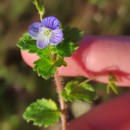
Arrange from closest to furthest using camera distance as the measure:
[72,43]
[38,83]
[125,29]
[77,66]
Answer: [72,43] < [77,66] < [38,83] < [125,29]

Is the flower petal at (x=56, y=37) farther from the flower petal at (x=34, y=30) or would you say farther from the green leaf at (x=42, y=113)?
the green leaf at (x=42, y=113)

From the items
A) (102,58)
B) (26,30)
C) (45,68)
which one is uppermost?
(45,68)


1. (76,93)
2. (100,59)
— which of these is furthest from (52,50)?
(100,59)

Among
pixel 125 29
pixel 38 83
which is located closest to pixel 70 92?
pixel 38 83

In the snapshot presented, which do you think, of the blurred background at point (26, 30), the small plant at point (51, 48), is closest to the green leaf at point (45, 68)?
the small plant at point (51, 48)

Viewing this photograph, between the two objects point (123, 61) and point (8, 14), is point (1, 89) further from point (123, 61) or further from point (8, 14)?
point (123, 61)

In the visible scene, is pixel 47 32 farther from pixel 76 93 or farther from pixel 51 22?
pixel 76 93

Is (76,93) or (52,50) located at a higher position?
(52,50)

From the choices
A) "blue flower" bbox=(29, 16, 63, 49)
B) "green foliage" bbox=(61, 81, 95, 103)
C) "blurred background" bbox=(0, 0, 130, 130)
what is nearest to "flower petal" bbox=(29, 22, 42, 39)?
"blue flower" bbox=(29, 16, 63, 49)
